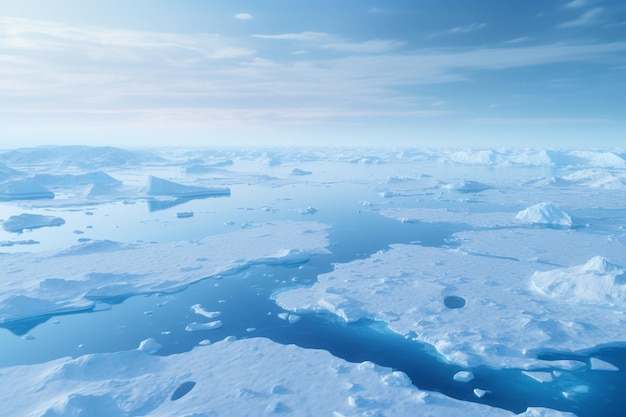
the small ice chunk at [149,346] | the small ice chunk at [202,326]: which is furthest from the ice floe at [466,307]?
the small ice chunk at [149,346]

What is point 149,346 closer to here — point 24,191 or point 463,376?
point 463,376

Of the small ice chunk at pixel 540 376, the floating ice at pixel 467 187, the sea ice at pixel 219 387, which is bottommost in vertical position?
the sea ice at pixel 219 387

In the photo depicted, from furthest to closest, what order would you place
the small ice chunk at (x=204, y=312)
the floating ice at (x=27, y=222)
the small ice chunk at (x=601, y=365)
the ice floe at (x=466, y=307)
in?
the floating ice at (x=27, y=222) → the small ice chunk at (x=204, y=312) → the ice floe at (x=466, y=307) → the small ice chunk at (x=601, y=365)

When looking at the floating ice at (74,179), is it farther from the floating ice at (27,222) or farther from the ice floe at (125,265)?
the ice floe at (125,265)

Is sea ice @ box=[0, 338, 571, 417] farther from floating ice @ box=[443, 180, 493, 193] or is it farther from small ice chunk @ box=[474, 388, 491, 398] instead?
floating ice @ box=[443, 180, 493, 193]

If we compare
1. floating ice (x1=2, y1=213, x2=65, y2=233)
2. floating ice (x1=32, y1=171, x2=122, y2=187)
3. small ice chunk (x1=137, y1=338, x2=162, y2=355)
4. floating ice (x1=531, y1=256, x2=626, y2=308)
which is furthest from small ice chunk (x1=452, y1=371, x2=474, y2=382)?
floating ice (x1=32, y1=171, x2=122, y2=187)

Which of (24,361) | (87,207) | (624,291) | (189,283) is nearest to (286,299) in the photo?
(189,283)

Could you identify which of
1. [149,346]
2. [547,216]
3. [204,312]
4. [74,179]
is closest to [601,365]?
[204,312]

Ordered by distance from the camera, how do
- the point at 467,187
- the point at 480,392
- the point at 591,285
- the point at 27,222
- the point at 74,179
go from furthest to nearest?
the point at 74,179
the point at 467,187
the point at 27,222
the point at 591,285
the point at 480,392
